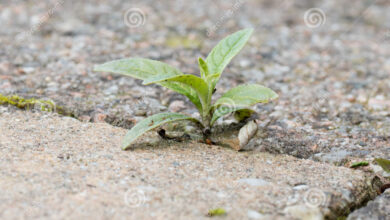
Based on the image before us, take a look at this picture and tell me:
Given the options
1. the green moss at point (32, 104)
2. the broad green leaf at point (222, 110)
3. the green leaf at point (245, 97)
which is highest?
the green leaf at point (245, 97)

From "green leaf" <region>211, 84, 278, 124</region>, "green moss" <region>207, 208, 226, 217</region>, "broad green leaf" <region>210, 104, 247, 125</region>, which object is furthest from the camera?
"broad green leaf" <region>210, 104, 247, 125</region>

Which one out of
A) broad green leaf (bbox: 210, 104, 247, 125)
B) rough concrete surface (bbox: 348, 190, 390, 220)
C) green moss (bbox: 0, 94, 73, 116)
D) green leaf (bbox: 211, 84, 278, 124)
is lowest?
green moss (bbox: 0, 94, 73, 116)

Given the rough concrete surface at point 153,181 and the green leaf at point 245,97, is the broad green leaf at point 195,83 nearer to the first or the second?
the green leaf at point 245,97

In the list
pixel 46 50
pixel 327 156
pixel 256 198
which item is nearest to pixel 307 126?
pixel 327 156

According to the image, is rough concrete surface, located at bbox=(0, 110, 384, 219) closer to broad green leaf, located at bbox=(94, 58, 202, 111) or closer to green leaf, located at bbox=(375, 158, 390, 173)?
green leaf, located at bbox=(375, 158, 390, 173)

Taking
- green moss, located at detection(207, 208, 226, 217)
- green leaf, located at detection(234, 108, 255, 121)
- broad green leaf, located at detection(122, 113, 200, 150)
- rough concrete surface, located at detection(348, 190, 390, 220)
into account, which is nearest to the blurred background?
green leaf, located at detection(234, 108, 255, 121)

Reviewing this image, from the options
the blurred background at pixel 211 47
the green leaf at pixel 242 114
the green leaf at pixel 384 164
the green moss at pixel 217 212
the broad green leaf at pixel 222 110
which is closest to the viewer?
the green moss at pixel 217 212

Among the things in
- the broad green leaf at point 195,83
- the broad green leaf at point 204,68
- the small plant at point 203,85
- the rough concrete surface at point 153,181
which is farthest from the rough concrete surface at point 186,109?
the broad green leaf at point 204,68
